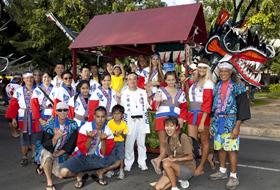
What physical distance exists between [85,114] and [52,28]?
10986mm

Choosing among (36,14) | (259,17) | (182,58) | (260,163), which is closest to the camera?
(260,163)

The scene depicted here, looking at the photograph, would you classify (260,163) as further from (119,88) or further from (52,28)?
(52,28)

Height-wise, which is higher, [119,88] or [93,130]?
[119,88]

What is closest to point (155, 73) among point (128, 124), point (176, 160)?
point (128, 124)

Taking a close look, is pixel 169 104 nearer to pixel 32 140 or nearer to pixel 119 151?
pixel 119 151

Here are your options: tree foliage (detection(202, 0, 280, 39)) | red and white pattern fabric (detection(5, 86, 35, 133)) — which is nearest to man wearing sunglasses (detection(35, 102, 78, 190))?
red and white pattern fabric (detection(5, 86, 35, 133))

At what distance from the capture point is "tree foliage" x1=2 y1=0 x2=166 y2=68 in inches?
526

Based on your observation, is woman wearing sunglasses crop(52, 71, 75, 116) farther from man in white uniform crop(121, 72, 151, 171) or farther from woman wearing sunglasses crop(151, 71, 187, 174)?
woman wearing sunglasses crop(151, 71, 187, 174)

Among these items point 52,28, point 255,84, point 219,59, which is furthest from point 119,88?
point 52,28

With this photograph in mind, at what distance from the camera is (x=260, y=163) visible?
502 centimetres

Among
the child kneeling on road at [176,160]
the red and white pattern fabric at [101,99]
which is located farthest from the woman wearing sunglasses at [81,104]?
the child kneeling on road at [176,160]

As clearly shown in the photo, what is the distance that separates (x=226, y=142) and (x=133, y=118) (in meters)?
1.60

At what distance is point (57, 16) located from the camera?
551 inches

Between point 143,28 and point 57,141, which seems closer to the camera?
point 57,141
